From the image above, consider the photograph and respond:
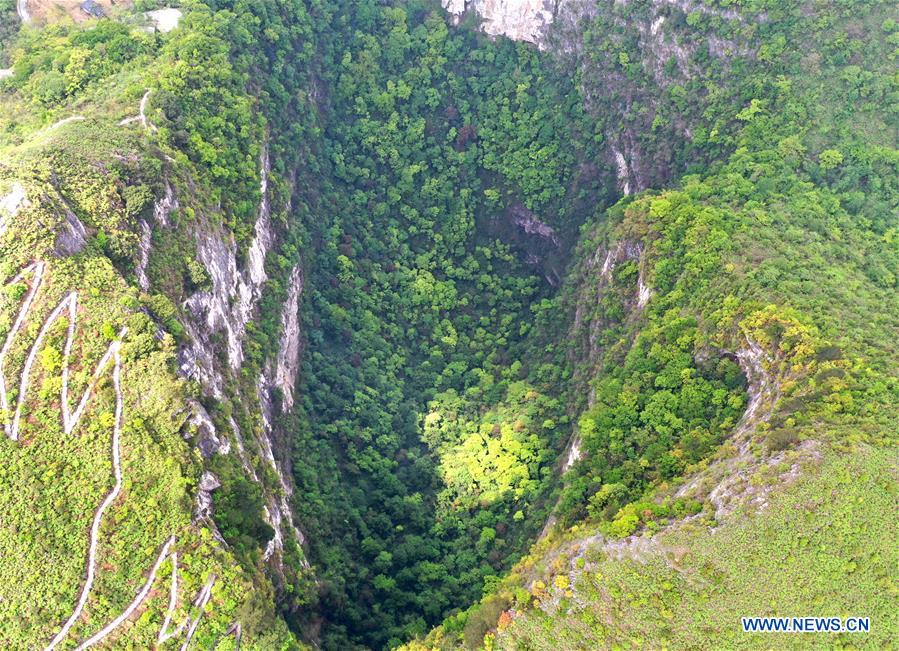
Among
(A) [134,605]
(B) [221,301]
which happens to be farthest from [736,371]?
(A) [134,605]

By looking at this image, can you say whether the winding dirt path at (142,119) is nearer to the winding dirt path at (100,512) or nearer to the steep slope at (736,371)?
the winding dirt path at (100,512)

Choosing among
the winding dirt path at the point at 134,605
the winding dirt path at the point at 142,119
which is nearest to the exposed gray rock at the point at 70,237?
the winding dirt path at the point at 142,119

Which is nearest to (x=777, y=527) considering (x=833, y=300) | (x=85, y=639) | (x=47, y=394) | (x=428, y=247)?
(x=833, y=300)

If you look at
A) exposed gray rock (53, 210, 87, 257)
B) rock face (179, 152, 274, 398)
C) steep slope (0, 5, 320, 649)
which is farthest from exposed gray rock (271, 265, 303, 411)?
exposed gray rock (53, 210, 87, 257)

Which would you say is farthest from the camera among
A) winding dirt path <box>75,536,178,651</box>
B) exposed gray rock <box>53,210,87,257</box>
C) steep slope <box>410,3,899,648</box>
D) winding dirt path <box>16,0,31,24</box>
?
winding dirt path <box>16,0,31,24</box>

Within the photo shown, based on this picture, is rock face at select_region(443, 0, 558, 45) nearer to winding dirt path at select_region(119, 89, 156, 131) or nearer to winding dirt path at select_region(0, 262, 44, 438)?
winding dirt path at select_region(119, 89, 156, 131)

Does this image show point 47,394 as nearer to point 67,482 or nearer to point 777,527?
point 67,482
